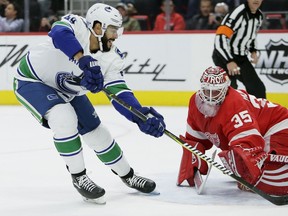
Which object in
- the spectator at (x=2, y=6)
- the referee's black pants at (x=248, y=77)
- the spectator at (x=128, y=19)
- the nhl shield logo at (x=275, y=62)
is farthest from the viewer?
the spectator at (x=2, y=6)

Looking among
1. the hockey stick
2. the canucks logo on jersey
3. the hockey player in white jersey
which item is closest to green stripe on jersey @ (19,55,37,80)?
the hockey player in white jersey

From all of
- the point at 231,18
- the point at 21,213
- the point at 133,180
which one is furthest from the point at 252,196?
the point at 231,18

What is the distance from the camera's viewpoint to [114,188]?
3768 millimetres

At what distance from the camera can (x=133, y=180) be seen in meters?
3.65

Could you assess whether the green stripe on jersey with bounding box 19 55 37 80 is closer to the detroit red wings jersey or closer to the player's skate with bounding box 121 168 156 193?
the player's skate with bounding box 121 168 156 193

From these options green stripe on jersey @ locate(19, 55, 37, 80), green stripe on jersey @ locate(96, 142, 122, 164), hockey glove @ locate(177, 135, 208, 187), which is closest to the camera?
green stripe on jersey @ locate(19, 55, 37, 80)

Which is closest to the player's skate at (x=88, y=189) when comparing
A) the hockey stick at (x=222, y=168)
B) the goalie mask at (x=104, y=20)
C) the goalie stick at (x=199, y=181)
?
the hockey stick at (x=222, y=168)

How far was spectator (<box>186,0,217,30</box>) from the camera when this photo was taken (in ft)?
25.9

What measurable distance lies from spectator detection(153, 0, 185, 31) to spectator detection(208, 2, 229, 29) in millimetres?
332

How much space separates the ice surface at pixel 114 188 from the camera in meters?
3.28

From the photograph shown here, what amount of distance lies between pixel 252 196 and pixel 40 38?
508 cm

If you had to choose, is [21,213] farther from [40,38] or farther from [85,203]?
[40,38]

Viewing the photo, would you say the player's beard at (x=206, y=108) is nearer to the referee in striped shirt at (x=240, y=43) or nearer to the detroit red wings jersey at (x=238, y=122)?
the detroit red wings jersey at (x=238, y=122)

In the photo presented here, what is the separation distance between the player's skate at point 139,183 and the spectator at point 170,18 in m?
4.48
